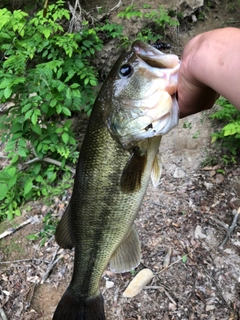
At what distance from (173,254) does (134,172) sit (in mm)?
1917

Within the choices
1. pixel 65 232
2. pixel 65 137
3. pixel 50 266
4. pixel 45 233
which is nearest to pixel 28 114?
pixel 65 137

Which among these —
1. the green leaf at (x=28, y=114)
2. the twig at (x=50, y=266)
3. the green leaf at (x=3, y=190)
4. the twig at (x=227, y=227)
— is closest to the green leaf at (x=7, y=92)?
the green leaf at (x=28, y=114)

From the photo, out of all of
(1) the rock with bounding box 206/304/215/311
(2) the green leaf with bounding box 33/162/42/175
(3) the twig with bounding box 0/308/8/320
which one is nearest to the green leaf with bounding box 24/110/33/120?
(2) the green leaf with bounding box 33/162/42/175

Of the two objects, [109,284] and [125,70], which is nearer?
[125,70]

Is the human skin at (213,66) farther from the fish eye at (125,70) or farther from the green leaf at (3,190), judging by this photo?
the green leaf at (3,190)

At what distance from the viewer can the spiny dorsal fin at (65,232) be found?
72.9 inches

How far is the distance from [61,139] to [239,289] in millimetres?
2633

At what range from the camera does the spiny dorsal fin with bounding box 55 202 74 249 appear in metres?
1.85

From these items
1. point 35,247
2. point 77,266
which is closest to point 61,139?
point 35,247

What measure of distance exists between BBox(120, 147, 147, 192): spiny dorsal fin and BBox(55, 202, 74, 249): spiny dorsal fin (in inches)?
17.2

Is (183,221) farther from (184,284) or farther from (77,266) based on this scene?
(77,266)

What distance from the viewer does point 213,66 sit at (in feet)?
3.94

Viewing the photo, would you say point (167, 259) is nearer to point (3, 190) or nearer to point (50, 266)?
point (50, 266)

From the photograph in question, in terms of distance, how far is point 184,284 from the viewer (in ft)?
9.68
